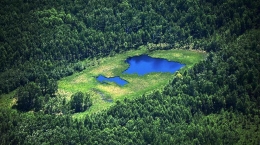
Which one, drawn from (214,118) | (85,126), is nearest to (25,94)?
(85,126)

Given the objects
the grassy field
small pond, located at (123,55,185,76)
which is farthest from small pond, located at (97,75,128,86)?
small pond, located at (123,55,185,76)

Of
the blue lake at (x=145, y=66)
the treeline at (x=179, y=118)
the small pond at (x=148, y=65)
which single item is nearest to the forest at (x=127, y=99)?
A: the treeline at (x=179, y=118)

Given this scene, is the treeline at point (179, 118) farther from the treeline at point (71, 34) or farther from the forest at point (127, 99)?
the treeline at point (71, 34)

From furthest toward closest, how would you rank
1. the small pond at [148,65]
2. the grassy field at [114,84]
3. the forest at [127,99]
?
the small pond at [148,65]
the grassy field at [114,84]
the forest at [127,99]

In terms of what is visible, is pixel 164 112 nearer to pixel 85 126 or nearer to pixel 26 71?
pixel 85 126

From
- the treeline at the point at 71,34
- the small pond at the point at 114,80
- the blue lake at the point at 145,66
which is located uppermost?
the treeline at the point at 71,34

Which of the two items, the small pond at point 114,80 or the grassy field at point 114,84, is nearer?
the grassy field at point 114,84

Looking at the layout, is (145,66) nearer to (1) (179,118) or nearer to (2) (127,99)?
(2) (127,99)

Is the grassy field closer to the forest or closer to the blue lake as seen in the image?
the blue lake
